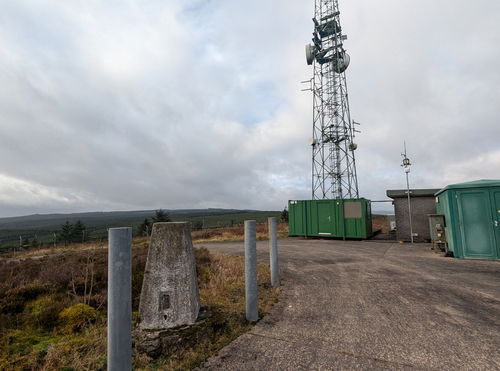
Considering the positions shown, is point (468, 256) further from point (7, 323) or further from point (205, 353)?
point (7, 323)

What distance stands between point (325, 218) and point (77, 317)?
48.0 feet

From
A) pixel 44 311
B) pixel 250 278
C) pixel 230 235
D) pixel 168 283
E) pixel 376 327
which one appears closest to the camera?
pixel 168 283

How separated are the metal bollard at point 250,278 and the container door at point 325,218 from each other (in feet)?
44.7

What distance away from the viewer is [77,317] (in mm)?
4199

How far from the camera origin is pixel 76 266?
6984 millimetres

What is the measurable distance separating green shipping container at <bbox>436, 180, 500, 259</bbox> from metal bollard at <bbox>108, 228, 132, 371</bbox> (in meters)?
10.6

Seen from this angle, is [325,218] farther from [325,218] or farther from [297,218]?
[297,218]

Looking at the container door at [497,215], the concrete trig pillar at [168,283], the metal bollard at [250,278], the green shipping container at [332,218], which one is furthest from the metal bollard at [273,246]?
the green shipping container at [332,218]

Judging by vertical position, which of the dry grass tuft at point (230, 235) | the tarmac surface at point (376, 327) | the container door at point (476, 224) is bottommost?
the tarmac surface at point (376, 327)

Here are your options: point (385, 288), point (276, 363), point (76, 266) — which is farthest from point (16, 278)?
point (385, 288)

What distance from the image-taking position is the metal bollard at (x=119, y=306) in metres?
2.03

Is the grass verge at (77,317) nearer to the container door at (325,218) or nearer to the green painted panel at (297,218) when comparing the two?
the container door at (325,218)

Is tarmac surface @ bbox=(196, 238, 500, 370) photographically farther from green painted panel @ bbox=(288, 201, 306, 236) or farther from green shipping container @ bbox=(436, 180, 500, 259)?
green painted panel @ bbox=(288, 201, 306, 236)

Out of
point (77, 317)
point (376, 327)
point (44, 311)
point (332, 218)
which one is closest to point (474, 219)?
point (376, 327)
